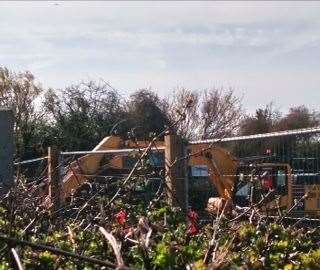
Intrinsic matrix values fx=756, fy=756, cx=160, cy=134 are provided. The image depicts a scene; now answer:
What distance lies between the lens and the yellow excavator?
5315 millimetres

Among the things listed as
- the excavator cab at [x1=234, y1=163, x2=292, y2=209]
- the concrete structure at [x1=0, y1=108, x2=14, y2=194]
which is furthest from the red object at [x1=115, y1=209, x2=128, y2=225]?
the concrete structure at [x1=0, y1=108, x2=14, y2=194]

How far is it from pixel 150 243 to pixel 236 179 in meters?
5.58

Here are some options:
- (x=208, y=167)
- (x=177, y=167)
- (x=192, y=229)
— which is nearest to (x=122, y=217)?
(x=192, y=229)

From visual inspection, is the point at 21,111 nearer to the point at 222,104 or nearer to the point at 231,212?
the point at 222,104

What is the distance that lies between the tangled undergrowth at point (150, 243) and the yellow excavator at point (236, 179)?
0.57 meters

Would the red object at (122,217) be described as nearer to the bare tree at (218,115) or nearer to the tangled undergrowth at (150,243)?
the tangled undergrowth at (150,243)

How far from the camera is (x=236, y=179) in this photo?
8008 millimetres

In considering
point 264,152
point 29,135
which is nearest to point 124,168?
point 264,152

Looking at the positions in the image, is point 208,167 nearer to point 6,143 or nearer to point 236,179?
point 236,179

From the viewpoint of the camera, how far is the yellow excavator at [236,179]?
Answer: 17.4ft

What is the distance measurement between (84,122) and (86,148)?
2.24 meters

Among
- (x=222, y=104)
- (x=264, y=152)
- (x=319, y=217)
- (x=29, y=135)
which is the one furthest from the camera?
(x=222, y=104)

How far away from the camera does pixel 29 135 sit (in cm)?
2866

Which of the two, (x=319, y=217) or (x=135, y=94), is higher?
(x=135, y=94)
